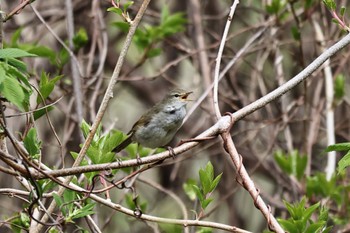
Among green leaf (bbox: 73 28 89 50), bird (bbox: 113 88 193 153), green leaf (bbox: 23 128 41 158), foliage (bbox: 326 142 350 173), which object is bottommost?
foliage (bbox: 326 142 350 173)

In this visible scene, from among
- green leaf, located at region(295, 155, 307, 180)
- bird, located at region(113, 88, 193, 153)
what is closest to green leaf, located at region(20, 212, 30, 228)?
bird, located at region(113, 88, 193, 153)

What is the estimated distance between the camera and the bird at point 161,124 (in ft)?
14.0

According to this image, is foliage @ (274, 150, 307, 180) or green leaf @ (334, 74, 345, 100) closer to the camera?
foliage @ (274, 150, 307, 180)

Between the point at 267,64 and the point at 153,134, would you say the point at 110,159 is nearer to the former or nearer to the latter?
the point at 153,134

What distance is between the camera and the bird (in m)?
4.26

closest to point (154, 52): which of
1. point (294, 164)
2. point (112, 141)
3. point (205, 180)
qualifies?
point (294, 164)

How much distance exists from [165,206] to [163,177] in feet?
0.83

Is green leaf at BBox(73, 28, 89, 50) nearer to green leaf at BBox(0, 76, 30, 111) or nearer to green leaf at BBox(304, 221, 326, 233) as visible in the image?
green leaf at BBox(304, 221, 326, 233)

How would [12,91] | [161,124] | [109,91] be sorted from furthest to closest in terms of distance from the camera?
[161,124] → [109,91] → [12,91]

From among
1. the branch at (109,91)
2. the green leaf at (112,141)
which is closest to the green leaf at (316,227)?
the green leaf at (112,141)

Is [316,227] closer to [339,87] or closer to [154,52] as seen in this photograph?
[339,87]

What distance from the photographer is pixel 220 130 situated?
2.53 m

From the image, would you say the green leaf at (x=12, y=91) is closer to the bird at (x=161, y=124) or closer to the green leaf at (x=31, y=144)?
the green leaf at (x=31, y=144)

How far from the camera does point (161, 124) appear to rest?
439cm
